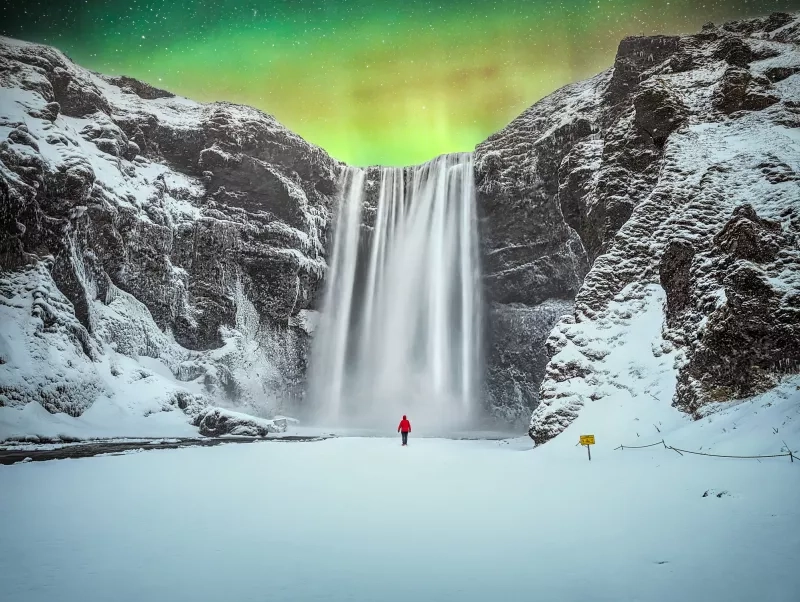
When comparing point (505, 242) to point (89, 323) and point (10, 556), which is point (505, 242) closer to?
point (89, 323)

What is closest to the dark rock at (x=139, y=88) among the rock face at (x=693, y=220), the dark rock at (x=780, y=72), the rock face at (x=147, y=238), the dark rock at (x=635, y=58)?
the rock face at (x=147, y=238)

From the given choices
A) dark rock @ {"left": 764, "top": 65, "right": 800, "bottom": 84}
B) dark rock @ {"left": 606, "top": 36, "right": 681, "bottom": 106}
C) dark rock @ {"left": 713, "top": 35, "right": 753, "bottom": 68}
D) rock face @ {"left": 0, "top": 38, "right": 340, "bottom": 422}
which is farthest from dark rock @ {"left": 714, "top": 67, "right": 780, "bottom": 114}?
rock face @ {"left": 0, "top": 38, "right": 340, "bottom": 422}

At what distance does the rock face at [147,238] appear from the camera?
26.3 meters

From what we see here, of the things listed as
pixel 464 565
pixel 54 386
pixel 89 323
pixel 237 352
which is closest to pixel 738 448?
pixel 464 565

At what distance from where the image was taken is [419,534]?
5156 millimetres

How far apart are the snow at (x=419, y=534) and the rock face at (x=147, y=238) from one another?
71.3 feet

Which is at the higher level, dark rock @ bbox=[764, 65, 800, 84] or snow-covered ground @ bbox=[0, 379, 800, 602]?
dark rock @ bbox=[764, 65, 800, 84]

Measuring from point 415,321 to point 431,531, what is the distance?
35.4 m

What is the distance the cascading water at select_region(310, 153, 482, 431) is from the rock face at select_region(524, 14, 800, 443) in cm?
1548

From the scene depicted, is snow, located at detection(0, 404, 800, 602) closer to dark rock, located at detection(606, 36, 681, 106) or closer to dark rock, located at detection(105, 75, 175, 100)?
dark rock, located at detection(606, 36, 681, 106)

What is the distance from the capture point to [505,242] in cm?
3972

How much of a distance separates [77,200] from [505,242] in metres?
31.6

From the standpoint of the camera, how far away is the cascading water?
131 ft

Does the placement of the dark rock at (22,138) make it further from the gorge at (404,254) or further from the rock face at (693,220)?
the rock face at (693,220)
